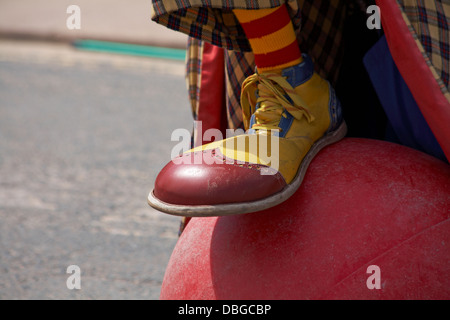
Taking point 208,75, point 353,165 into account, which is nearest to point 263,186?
point 353,165

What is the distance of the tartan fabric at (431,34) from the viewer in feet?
4.25

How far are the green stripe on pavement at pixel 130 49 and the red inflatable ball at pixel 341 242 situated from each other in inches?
221

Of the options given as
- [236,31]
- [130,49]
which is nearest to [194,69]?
[236,31]

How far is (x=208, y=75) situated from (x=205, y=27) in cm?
36

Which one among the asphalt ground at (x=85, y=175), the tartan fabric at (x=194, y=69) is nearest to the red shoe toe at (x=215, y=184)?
the tartan fabric at (x=194, y=69)

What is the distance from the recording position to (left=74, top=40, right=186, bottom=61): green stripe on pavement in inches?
278

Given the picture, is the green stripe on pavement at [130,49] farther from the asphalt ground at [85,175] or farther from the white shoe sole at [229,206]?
the white shoe sole at [229,206]

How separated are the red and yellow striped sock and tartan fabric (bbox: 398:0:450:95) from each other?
256 millimetres

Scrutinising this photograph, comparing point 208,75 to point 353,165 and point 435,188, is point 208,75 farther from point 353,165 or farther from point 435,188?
point 435,188

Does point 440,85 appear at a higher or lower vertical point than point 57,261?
higher

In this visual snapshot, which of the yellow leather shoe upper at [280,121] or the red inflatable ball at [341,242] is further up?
the yellow leather shoe upper at [280,121]

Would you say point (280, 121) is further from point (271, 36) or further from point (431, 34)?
point (431, 34)

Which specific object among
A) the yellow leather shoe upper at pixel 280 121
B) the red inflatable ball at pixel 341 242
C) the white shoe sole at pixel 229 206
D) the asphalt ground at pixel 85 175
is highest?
the yellow leather shoe upper at pixel 280 121
